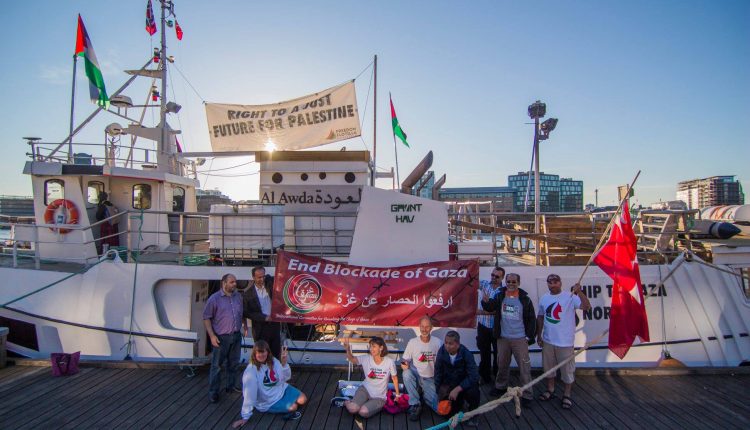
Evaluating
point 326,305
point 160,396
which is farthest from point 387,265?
point 160,396

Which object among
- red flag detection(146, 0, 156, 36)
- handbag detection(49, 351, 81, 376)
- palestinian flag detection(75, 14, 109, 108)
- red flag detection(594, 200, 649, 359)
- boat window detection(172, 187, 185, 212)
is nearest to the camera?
red flag detection(594, 200, 649, 359)

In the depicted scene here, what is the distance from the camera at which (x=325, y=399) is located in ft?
18.6

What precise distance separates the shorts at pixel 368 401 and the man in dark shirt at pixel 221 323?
2.10 metres

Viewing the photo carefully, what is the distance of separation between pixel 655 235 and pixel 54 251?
1406cm

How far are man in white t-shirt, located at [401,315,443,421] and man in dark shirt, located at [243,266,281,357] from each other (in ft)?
7.69

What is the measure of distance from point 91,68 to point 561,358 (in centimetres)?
1446

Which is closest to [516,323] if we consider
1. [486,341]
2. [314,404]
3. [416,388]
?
[486,341]

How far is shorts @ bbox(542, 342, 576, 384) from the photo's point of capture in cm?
538

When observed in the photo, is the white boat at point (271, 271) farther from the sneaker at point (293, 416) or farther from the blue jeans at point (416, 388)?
the sneaker at point (293, 416)

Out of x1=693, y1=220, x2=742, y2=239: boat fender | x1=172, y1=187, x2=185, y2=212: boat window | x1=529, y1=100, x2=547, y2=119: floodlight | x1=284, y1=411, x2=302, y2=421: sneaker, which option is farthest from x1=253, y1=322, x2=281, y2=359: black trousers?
x1=529, y1=100, x2=547, y2=119: floodlight

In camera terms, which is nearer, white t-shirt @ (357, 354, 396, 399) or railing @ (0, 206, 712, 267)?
white t-shirt @ (357, 354, 396, 399)

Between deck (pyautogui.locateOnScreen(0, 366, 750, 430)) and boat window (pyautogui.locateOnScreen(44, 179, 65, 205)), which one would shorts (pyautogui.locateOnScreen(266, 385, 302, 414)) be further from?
boat window (pyautogui.locateOnScreen(44, 179, 65, 205))

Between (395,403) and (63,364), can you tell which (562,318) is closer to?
(395,403)

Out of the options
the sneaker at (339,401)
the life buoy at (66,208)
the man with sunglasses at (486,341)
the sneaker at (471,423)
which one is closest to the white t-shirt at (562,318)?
the man with sunglasses at (486,341)
